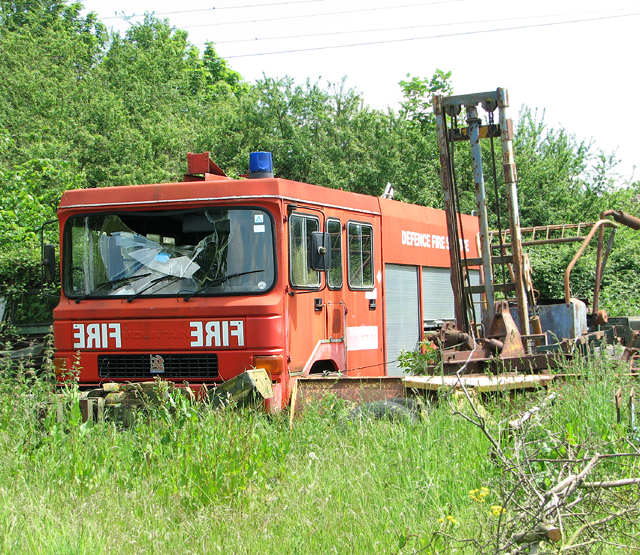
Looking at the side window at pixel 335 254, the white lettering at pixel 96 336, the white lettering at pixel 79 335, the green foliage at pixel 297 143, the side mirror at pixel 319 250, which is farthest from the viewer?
the green foliage at pixel 297 143

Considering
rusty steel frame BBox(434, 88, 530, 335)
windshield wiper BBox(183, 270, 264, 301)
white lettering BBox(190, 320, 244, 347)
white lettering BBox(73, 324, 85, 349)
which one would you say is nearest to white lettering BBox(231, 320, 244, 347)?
white lettering BBox(190, 320, 244, 347)

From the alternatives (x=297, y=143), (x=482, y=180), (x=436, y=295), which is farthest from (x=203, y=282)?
(x=297, y=143)

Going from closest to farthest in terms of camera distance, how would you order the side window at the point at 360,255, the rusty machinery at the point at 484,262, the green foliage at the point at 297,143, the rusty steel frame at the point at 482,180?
the rusty machinery at the point at 484,262
the rusty steel frame at the point at 482,180
the side window at the point at 360,255
the green foliage at the point at 297,143

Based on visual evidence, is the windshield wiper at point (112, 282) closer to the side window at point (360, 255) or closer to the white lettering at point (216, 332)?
the white lettering at point (216, 332)

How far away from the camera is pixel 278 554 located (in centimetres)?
385

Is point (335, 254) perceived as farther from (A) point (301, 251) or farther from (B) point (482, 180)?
(B) point (482, 180)

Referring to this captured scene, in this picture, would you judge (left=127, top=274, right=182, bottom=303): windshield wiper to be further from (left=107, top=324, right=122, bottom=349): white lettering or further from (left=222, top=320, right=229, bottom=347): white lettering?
(left=222, top=320, right=229, bottom=347): white lettering

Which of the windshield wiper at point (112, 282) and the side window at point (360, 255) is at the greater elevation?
the side window at point (360, 255)

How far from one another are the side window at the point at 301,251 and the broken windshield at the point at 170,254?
271 millimetres

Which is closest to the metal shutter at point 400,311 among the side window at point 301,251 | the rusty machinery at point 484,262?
the rusty machinery at point 484,262

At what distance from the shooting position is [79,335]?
24.0 ft

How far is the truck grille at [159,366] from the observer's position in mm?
7016

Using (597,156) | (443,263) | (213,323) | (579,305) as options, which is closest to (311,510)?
(213,323)

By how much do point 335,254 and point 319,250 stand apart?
35.8 inches
